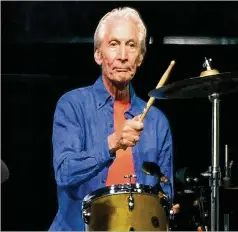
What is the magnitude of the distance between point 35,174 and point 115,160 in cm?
39

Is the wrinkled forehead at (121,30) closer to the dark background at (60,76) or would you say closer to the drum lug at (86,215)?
the dark background at (60,76)

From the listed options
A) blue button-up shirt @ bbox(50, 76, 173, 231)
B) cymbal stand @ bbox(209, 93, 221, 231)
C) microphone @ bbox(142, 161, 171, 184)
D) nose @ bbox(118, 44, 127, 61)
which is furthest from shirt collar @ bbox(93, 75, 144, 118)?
cymbal stand @ bbox(209, 93, 221, 231)

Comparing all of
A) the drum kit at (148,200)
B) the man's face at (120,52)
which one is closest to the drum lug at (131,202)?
the drum kit at (148,200)

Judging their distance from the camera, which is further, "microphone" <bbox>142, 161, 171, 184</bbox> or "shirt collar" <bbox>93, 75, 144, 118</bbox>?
"shirt collar" <bbox>93, 75, 144, 118</bbox>

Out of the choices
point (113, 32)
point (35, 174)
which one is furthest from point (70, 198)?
point (113, 32)

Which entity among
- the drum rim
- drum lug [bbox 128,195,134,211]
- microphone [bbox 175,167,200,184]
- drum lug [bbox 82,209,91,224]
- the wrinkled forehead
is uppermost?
the wrinkled forehead

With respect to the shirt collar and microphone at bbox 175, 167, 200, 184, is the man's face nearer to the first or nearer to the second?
the shirt collar

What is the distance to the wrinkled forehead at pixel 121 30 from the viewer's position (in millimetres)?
2699

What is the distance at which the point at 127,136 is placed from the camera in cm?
238

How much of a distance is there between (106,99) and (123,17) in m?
0.39

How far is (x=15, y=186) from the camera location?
8.98 ft

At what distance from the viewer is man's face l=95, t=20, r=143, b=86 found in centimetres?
270

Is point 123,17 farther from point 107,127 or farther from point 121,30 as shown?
point 107,127

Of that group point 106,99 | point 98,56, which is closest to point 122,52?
point 98,56
